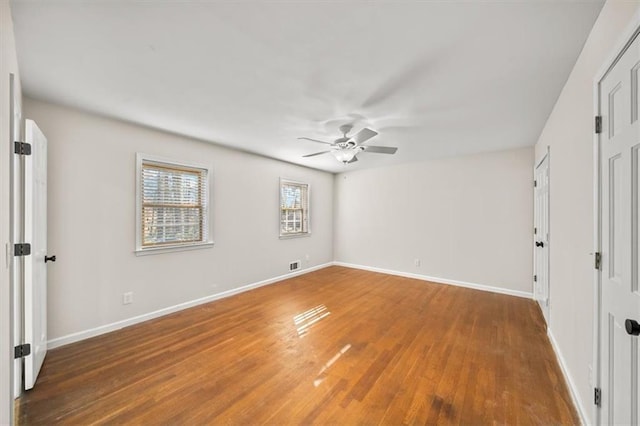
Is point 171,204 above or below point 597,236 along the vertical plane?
above

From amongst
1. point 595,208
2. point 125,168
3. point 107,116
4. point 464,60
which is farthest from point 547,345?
point 107,116

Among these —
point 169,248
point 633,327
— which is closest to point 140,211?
point 169,248

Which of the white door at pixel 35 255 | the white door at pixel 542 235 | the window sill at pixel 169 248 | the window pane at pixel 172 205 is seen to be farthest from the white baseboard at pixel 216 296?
the window pane at pixel 172 205

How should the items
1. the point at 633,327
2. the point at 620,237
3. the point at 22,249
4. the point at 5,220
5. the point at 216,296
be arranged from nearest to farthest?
the point at 633,327 < the point at 620,237 < the point at 5,220 < the point at 22,249 < the point at 216,296

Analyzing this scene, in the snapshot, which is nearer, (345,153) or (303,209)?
(345,153)

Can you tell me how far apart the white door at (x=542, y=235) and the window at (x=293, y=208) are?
4.15 metres

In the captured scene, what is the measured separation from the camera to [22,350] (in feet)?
5.98

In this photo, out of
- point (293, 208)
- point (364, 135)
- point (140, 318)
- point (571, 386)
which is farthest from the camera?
point (293, 208)

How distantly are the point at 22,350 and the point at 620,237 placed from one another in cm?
381

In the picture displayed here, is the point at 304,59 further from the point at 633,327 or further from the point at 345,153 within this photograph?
the point at 633,327

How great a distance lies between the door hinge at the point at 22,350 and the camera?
1788 millimetres

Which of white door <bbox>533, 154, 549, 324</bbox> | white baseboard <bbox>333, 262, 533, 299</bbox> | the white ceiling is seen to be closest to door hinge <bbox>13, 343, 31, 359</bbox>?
the white ceiling

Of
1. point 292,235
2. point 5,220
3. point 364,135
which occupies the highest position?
point 364,135

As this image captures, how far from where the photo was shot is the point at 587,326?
62.9 inches
